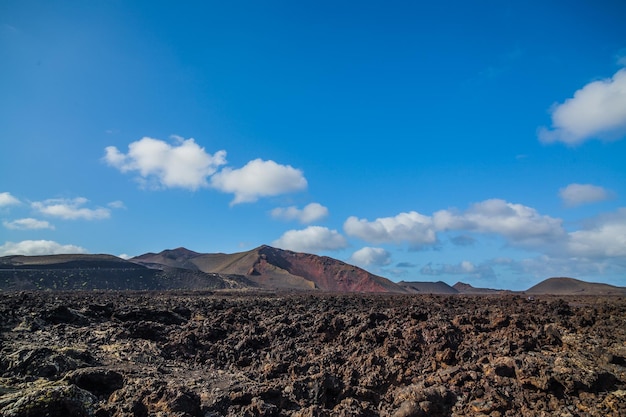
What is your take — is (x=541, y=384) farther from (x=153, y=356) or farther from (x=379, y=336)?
(x=153, y=356)

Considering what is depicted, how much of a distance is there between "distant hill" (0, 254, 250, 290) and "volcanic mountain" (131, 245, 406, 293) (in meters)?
15.5

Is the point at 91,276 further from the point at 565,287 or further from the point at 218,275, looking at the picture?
the point at 565,287

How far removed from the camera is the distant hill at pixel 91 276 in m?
63.5

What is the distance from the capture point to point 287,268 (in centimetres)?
11800

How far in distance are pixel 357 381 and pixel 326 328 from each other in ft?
11.6

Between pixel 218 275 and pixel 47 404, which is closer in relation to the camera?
pixel 47 404

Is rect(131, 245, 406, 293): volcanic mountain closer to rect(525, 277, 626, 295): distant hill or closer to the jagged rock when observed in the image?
rect(525, 277, 626, 295): distant hill

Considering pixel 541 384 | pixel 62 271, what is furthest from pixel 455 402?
pixel 62 271

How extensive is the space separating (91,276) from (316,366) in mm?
74967

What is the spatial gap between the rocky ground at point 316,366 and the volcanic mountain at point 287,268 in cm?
8390

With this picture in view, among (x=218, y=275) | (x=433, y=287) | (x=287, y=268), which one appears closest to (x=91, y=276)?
(x=218, y=275)

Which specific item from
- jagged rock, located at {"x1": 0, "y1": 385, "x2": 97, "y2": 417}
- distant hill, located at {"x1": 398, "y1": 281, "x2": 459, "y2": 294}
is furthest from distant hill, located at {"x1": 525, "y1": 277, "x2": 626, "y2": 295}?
jagged rock, located at {"x1": 0, "y1": 385, "x2": 97, "y2": 417}

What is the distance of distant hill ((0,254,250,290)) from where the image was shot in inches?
2501

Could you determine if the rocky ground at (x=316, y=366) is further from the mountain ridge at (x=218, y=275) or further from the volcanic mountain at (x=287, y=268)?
the volcanic mountain at (x=287, y=268)
